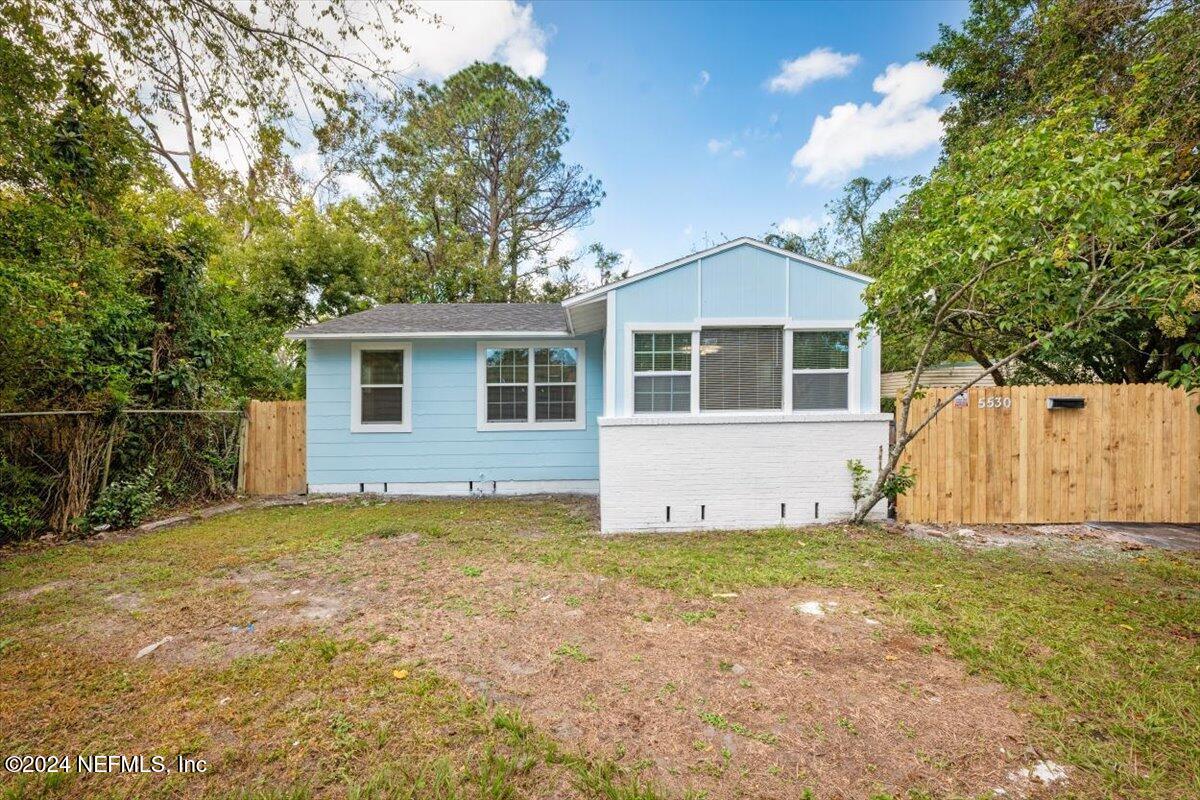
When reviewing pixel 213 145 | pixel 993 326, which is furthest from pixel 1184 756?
pixel 213 145

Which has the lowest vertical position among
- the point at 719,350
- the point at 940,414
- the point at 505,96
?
the point at 940,414

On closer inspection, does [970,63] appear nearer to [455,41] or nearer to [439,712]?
[455,41]

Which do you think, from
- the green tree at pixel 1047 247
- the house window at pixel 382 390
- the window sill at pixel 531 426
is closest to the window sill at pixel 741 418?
the green tree at pixel 1047 247

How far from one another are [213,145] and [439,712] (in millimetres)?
A: 5600

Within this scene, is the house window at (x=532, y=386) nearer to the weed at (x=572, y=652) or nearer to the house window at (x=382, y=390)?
the house window at (x=382, y=390)

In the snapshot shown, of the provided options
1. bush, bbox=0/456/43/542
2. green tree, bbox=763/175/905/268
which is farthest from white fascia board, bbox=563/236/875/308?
green tree, bbox=763/175/905/268

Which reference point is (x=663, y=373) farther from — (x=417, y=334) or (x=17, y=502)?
(x=17, y=502)

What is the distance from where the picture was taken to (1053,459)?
19.8 feet

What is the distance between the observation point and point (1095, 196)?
12.9 feet

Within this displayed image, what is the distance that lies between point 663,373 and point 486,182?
14.1 metres

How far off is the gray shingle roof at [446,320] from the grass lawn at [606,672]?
431 centimetres

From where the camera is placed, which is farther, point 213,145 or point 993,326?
point 993,326

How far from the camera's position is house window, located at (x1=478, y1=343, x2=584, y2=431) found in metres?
8.55

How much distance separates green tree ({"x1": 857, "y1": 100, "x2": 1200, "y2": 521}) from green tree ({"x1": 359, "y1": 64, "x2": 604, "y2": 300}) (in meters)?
13.3
